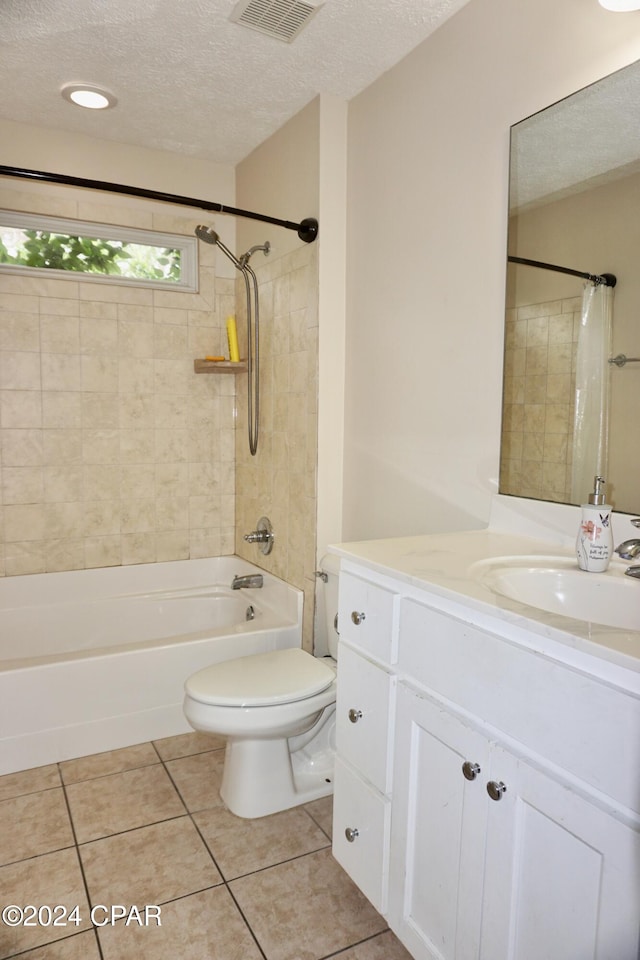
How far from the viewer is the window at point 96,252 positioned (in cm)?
268

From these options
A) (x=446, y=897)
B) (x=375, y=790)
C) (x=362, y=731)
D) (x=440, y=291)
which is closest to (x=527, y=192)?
(x=440, y=291)

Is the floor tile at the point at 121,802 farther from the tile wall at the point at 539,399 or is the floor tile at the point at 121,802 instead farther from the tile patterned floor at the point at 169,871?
the tile wall at the point at 539,399

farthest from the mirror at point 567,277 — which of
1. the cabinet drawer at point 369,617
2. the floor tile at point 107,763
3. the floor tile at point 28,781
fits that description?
the floor tile at point 28,781

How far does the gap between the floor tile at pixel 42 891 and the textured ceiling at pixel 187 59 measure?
8.00ft

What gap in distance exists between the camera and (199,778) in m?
2.11

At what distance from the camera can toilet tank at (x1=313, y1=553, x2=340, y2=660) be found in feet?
7.18

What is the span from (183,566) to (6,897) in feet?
5.44

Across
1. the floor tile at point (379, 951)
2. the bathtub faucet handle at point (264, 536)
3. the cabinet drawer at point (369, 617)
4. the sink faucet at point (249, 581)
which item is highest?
the cabinet drawer at point (369, 617)

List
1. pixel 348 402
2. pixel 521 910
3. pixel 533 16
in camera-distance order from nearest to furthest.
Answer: pixel 521 910, pixel 533 16, pixel 348 402

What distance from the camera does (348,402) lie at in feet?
7.99

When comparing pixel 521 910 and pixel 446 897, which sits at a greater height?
pixel 521 910

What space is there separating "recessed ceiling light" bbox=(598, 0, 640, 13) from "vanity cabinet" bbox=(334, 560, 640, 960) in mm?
1282

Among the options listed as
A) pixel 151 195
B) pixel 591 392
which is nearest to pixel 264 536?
pixel 151 195

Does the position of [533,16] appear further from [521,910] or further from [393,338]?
[521,910]
